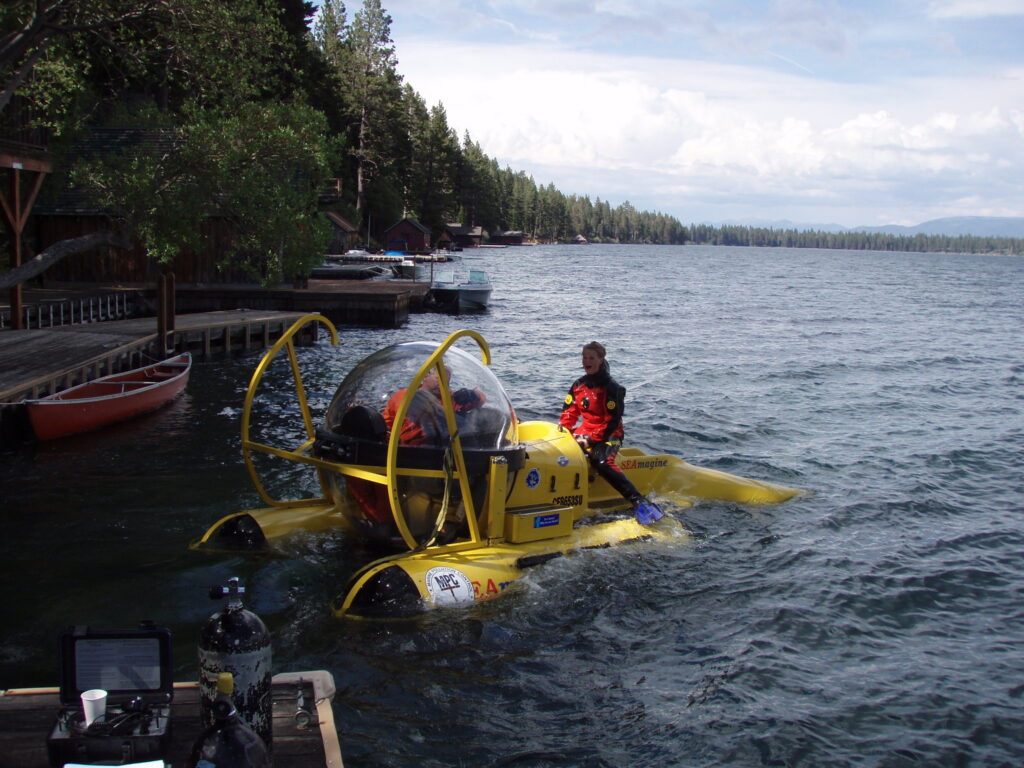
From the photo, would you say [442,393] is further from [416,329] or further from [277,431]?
[416,329]

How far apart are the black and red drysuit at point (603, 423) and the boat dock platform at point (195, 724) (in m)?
5.98

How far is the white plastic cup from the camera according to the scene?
13.2ft

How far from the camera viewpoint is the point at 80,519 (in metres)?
11.5

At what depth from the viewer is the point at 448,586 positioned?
8.52 metres

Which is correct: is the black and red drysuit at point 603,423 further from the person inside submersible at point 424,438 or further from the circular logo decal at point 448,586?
the circular logo decal at point 448,586

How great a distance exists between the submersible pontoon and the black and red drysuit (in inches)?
11.4

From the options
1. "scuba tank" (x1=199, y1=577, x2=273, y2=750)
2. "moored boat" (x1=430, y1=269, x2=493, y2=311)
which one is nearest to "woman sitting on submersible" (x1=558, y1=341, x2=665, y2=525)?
"scuba tank" (x1=199, y1=577, x2=273, y2=750)

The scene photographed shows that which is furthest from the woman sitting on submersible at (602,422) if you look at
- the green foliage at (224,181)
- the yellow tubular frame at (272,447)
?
the green foliage at (224,181)

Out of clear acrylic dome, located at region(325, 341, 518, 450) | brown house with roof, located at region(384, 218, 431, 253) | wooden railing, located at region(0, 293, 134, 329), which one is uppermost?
brown house with roof, located at region(384, 218, 431, 253)

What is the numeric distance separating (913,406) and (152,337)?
18.8 m

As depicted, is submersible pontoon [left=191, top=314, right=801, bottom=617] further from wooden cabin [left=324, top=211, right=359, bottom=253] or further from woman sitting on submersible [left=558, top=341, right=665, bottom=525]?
wooden cabin [left=324, top=211, right=359, bottom=253]

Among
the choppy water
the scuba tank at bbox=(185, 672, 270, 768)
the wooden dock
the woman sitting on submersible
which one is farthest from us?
the wooden dock

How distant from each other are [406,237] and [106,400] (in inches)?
2761

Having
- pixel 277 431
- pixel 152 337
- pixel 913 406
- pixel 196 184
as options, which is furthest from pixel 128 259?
pixel 913 406
